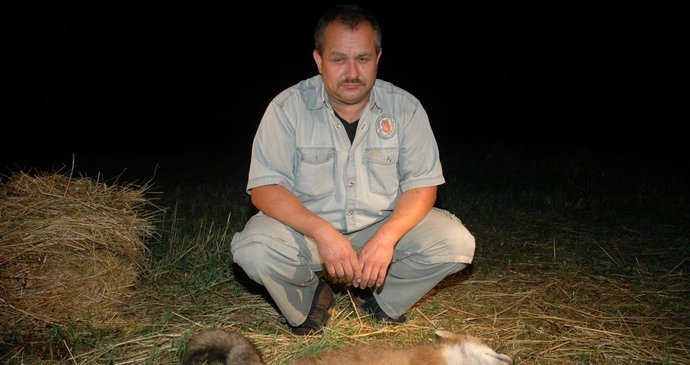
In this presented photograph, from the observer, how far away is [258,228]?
9.79ft

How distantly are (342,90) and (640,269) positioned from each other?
2.89 m

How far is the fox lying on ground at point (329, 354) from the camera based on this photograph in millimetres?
2445

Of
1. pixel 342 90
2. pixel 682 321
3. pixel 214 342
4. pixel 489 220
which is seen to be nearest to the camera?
pixel 214 342

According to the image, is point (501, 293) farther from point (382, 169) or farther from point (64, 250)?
point (64, 250)

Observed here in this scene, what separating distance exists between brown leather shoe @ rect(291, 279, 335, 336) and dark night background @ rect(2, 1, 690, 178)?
7497 mm

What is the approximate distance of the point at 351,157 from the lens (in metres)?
3.28

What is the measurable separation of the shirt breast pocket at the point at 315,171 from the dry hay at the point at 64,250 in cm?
130

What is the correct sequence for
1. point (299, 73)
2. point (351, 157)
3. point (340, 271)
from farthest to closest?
point (299, 73) → point (351, 157) → point (340, 271)

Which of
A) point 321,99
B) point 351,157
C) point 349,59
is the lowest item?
point 351,157

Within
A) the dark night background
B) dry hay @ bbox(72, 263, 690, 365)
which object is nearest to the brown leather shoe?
dry hay @ bbox(72, 263, 690, 365)

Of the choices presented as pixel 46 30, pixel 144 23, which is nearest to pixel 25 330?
pixel 46 30

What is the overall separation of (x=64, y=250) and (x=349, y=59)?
7.04ft

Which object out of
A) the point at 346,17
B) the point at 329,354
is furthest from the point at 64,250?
the point at 346,17

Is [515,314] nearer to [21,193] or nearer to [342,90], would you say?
[342,90]
